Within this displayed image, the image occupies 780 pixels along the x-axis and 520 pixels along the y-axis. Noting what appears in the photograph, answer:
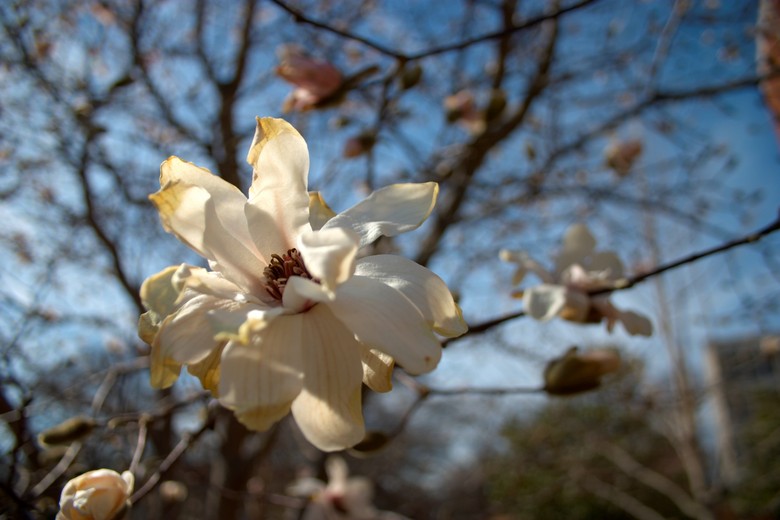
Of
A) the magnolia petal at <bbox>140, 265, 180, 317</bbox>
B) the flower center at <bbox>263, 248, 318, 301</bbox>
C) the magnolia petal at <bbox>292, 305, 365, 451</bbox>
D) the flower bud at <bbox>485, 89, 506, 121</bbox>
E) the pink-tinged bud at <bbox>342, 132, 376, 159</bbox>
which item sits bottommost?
the flower bud at <bbox>485, 89, 506, 121</bbox>

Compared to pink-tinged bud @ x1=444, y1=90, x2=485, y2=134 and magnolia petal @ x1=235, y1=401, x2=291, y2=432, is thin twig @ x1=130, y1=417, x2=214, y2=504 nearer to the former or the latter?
magnolia petal @ x1=235, y1=401, x2=291, y2=432

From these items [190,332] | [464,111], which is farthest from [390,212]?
[464,111]

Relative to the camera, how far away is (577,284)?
81cm

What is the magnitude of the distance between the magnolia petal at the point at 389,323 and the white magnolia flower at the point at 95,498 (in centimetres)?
30

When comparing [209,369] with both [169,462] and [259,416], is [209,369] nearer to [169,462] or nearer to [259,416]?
[259,416]

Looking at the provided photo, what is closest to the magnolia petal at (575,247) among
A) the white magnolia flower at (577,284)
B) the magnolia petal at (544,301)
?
the white magnolia flower at (577,284)

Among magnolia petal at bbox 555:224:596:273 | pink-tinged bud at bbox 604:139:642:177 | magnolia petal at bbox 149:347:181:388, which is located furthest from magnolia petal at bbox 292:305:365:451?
pink-tinged bud at bbox 604:139:642:177

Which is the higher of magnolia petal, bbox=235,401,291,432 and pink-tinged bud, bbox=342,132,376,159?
magnolia petal, bbox=235,401,291,432

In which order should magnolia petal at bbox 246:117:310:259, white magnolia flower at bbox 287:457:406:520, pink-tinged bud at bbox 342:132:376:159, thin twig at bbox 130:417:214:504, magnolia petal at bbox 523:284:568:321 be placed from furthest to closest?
white magnolia flower at bbox 287:457:406:520 → pink-tinged bud at bbox 342:132:376:159 → magnolia petal at bbox 523:284:568:321 → thin twig at bbox 130:417:214:504 → magnolia petal at bbox 246:117:310:259

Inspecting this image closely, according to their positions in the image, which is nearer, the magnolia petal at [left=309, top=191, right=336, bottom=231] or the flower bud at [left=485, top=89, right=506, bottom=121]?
the magnolia petal at [left=309, top=191, right=336, bottom=231]

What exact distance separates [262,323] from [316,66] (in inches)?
27.6

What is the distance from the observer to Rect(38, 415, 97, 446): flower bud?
690 mm

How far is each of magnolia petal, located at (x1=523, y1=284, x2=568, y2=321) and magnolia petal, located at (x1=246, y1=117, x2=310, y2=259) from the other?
37 cm

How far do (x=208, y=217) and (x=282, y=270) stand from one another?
0.29ft
